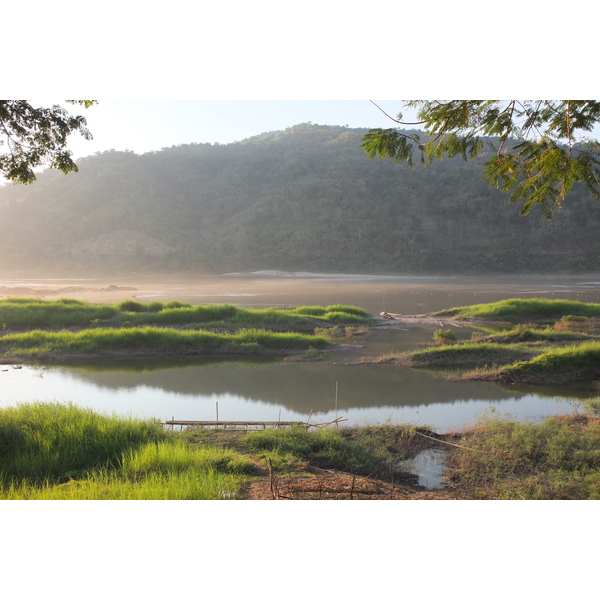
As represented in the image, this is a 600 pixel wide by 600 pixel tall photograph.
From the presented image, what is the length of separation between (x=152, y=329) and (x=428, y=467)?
8.73m

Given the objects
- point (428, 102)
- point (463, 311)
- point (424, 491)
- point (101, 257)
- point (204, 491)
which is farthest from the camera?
point (101, 257)

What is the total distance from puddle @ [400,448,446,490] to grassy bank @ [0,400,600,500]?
0.08 metres

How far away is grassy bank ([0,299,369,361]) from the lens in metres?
11.5

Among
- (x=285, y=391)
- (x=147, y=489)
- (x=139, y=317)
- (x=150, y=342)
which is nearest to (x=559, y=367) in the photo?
(x=285, y=391)

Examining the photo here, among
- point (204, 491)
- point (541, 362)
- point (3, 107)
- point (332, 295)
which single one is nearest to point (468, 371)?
point (541, 362)

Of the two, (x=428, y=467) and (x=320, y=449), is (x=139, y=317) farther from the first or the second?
(x=428, y=467)

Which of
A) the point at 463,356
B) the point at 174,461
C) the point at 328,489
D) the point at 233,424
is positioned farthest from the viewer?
the point at 463,356

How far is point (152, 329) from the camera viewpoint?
40.5ft

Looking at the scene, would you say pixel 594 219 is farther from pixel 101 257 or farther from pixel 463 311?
pixel 101 257

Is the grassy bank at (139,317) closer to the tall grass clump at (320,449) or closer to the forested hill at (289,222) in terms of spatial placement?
the tall grass clump at (320,449)

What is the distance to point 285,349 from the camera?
38.8ft

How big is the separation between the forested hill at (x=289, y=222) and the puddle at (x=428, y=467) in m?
35.5

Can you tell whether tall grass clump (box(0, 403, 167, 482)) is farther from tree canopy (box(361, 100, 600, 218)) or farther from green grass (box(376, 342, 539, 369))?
green grass (box(376, 342, 539, 369))

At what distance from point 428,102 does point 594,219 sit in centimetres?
4562
